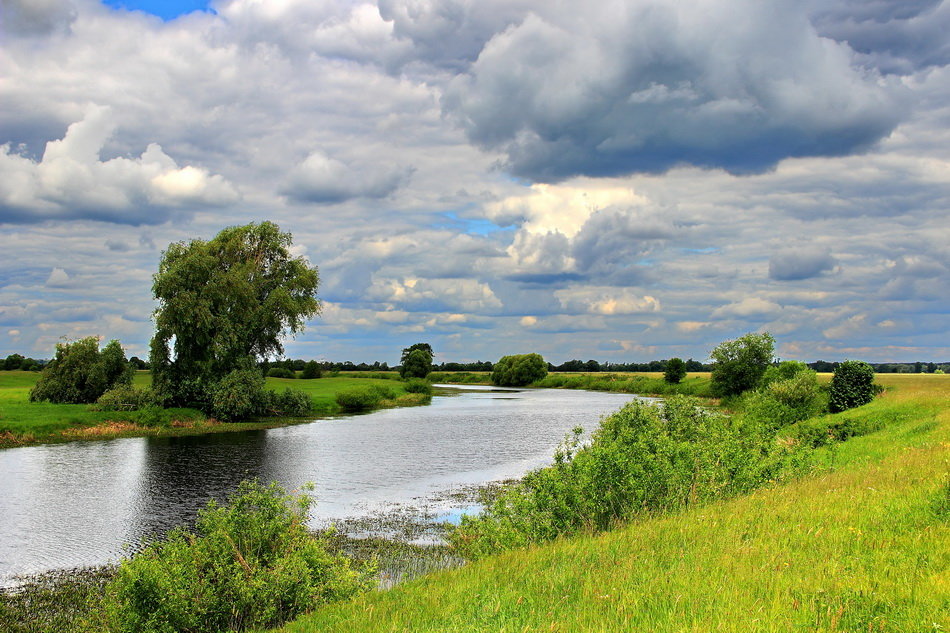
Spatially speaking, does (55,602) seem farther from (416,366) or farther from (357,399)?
(416,366)

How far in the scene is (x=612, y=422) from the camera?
71.9 feet

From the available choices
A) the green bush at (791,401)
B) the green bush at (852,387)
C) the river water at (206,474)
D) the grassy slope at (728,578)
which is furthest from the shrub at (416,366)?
the grassy slope at (728,578)

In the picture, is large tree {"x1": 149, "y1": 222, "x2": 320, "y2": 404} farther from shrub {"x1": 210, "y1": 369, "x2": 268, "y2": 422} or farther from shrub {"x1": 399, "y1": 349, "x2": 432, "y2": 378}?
shrub {"x1": 399, "y1": 349, "x2": 432, "y2": 378}

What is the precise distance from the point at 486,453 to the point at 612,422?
1517 centimetres

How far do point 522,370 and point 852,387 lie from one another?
111811mm

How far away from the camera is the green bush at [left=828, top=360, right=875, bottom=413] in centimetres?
4000

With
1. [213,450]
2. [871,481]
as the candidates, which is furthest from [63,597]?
[213,450]

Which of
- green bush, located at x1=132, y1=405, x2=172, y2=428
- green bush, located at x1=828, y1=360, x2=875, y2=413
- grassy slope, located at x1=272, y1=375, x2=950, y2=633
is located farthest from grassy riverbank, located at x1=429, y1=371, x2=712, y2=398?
grassy slope, located at x1=272, y1=375, x2=950, y2=633

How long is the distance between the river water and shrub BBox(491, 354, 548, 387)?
102520mm

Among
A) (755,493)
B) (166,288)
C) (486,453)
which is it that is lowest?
(486,453)

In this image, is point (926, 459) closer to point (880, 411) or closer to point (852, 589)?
point (852, 589)

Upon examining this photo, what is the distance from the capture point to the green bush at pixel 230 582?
9617 mm

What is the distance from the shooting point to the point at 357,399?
70.2 metres

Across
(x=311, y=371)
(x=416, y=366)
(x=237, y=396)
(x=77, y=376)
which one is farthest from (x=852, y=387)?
(x=416, y=366)
